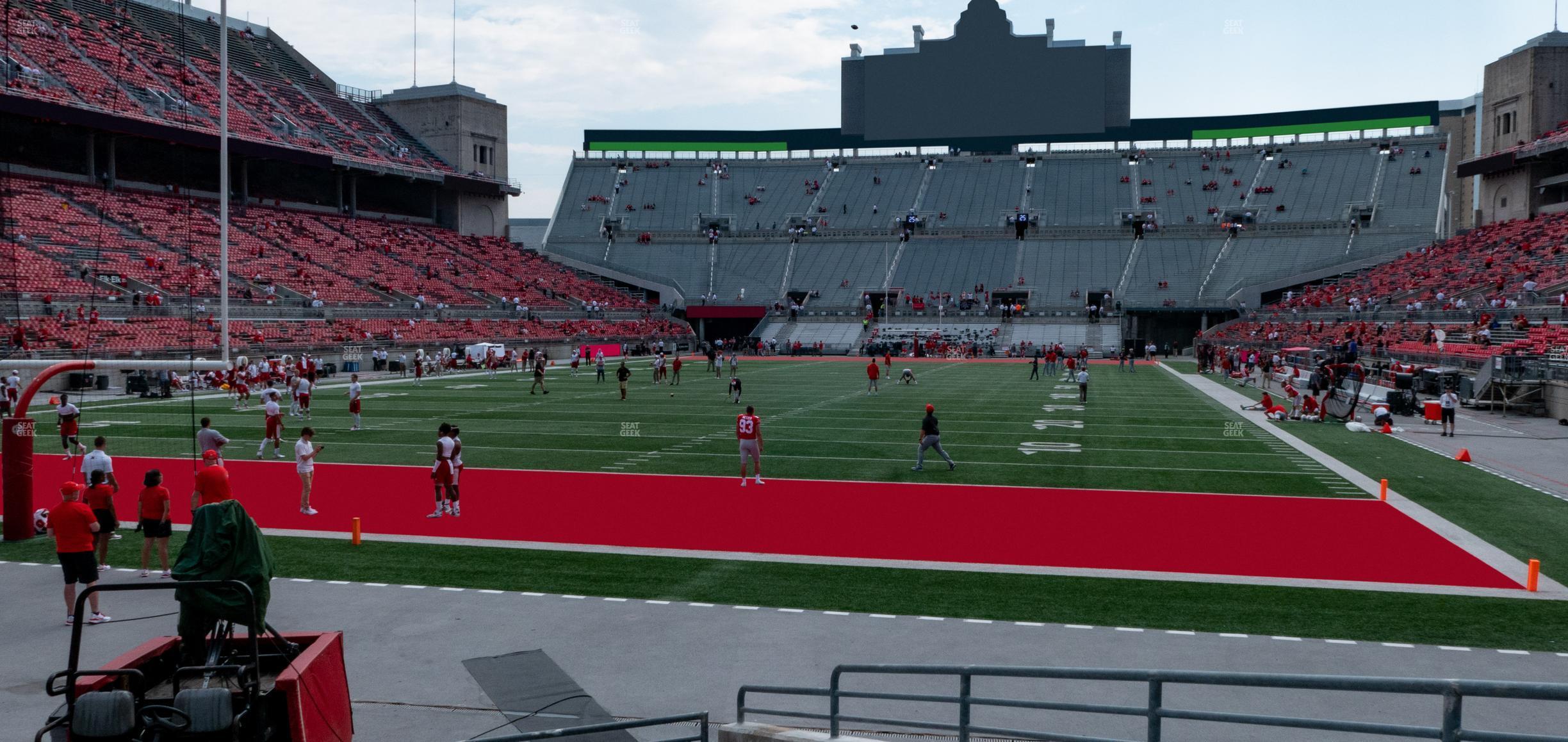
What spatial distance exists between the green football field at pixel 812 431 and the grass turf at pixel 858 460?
0.36 feet

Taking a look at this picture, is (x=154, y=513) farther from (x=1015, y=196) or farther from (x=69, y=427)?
(x=1015, y=196)

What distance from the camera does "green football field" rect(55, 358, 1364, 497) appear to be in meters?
18.8

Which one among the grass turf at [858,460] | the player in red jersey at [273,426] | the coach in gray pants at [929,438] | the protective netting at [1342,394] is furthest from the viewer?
the protective netting at [1342,394]

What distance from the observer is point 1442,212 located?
6994cm

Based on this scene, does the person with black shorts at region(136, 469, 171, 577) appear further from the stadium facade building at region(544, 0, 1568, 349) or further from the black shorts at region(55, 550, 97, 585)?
the stadium facade building at region(544, 0, 1568, 349)

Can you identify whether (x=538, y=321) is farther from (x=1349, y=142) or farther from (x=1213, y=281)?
(x=1349, y=142)

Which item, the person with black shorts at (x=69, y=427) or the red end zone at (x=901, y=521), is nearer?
the red end zone at (x=901, y=521)

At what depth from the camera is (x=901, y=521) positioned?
14.4 m

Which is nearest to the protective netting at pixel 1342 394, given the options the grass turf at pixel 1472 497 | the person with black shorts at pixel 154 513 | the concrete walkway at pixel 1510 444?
the concrete walkway at pixel 1510 444

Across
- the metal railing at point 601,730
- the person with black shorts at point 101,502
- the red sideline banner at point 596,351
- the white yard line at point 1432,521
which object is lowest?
the white yard line at point 1432,521

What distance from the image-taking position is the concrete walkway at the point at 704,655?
295 inches

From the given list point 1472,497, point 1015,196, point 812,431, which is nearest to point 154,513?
point 812,431

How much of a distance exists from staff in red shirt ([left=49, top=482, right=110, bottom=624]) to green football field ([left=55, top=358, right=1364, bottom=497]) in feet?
31.4

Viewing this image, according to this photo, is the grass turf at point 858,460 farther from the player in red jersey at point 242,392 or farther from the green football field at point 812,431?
the player in red jersey at point 242,392
